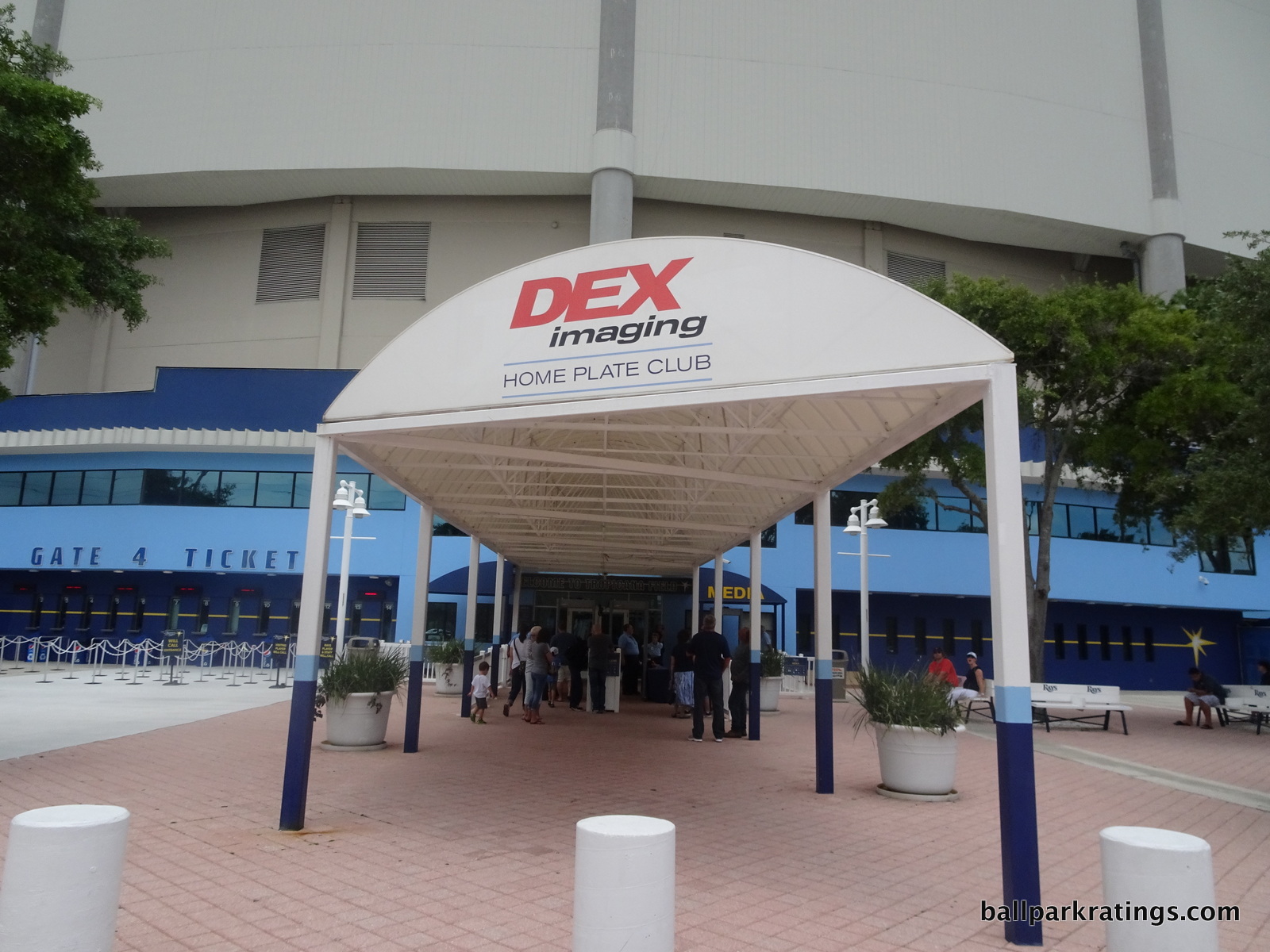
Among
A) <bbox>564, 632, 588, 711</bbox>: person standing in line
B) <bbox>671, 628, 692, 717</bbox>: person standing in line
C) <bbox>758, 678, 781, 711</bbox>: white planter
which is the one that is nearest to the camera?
<bbox>671, 628, 692, 717</bbox>: person standing in line

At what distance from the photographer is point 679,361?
644cm

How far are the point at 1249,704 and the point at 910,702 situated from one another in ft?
40.0

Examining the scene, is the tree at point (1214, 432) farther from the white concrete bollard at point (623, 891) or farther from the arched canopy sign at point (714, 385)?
the white concrete bollard at point (623, 891)

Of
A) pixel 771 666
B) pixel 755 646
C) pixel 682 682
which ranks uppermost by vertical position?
pixel 755 646

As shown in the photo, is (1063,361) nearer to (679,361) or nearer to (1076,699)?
(1076,699)

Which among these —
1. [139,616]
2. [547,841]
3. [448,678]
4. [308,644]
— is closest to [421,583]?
[308,644]

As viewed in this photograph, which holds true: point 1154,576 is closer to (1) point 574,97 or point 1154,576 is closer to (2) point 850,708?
(2) point 850,708

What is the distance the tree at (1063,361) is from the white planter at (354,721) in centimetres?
1258

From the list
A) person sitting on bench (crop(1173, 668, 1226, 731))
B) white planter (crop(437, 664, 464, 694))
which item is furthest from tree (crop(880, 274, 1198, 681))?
white planter (crop(437, 664, 464, 694))

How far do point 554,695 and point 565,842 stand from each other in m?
13.0

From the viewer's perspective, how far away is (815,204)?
3481 cm

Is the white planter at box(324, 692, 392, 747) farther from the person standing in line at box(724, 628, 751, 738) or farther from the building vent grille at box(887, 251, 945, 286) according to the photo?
the building vent grille at box(887, 251, 945, 286)

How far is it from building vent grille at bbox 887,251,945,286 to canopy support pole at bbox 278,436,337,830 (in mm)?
32981

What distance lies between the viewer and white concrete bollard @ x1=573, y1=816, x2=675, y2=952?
3.66 meters
